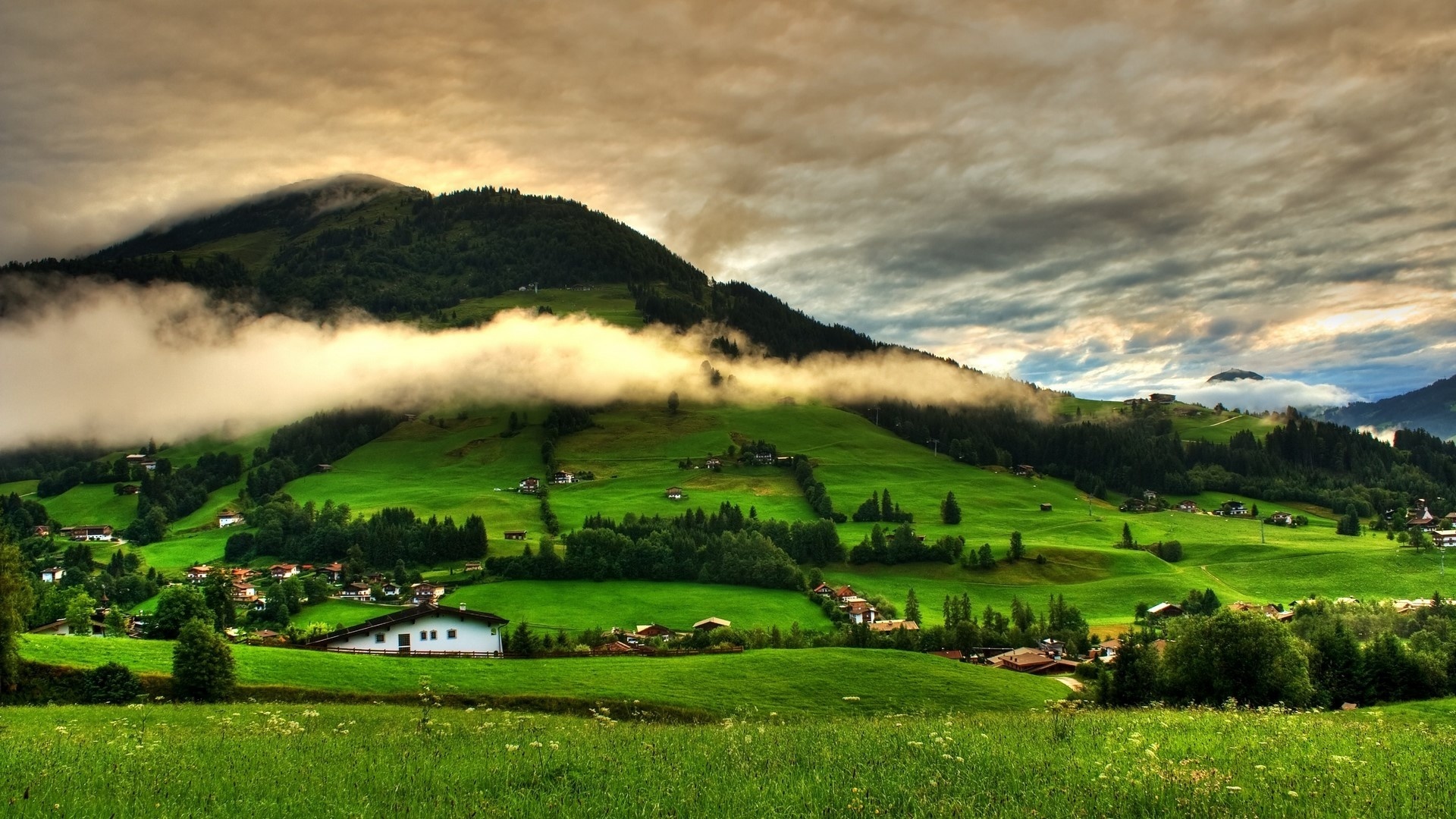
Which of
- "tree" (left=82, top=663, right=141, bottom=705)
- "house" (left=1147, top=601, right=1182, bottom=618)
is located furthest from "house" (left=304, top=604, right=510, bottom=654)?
"house" (left=1147, top=601, right=1182, bottom=618)

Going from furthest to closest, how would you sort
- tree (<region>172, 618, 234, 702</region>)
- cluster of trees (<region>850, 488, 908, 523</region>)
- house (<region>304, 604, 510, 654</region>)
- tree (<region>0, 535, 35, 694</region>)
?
cluster of trees (<region>850, 488, 908, 523</region>) < house (<region>304, 604, 510, 654</region>) < tree (<region>172, 618, 234, 702</region>) < tree (<region>0, 535, 35, 694</region>)

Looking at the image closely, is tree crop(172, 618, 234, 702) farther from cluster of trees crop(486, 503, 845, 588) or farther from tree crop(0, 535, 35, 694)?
cluster of trees crop(486, 503, 845, 588)

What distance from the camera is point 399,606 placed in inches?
4451

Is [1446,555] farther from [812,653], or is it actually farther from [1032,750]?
[1032,750]

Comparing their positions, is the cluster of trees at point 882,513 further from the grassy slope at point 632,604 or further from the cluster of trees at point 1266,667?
the cluster of trees at point 1266,667

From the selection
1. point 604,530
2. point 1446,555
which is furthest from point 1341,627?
point 1446,555

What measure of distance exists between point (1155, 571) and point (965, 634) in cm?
7112

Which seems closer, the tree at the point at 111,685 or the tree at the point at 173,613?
the tree at the point at 111,685

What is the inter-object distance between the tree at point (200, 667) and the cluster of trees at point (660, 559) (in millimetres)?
90885

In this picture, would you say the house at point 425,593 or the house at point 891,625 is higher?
the house at point 425,593

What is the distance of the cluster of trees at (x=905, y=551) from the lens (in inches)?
5778

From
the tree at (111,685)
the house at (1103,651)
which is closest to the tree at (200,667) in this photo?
the tree at (111,685)

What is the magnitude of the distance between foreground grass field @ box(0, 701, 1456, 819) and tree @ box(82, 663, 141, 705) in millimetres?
21401

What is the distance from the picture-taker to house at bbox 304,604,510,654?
216 feet
